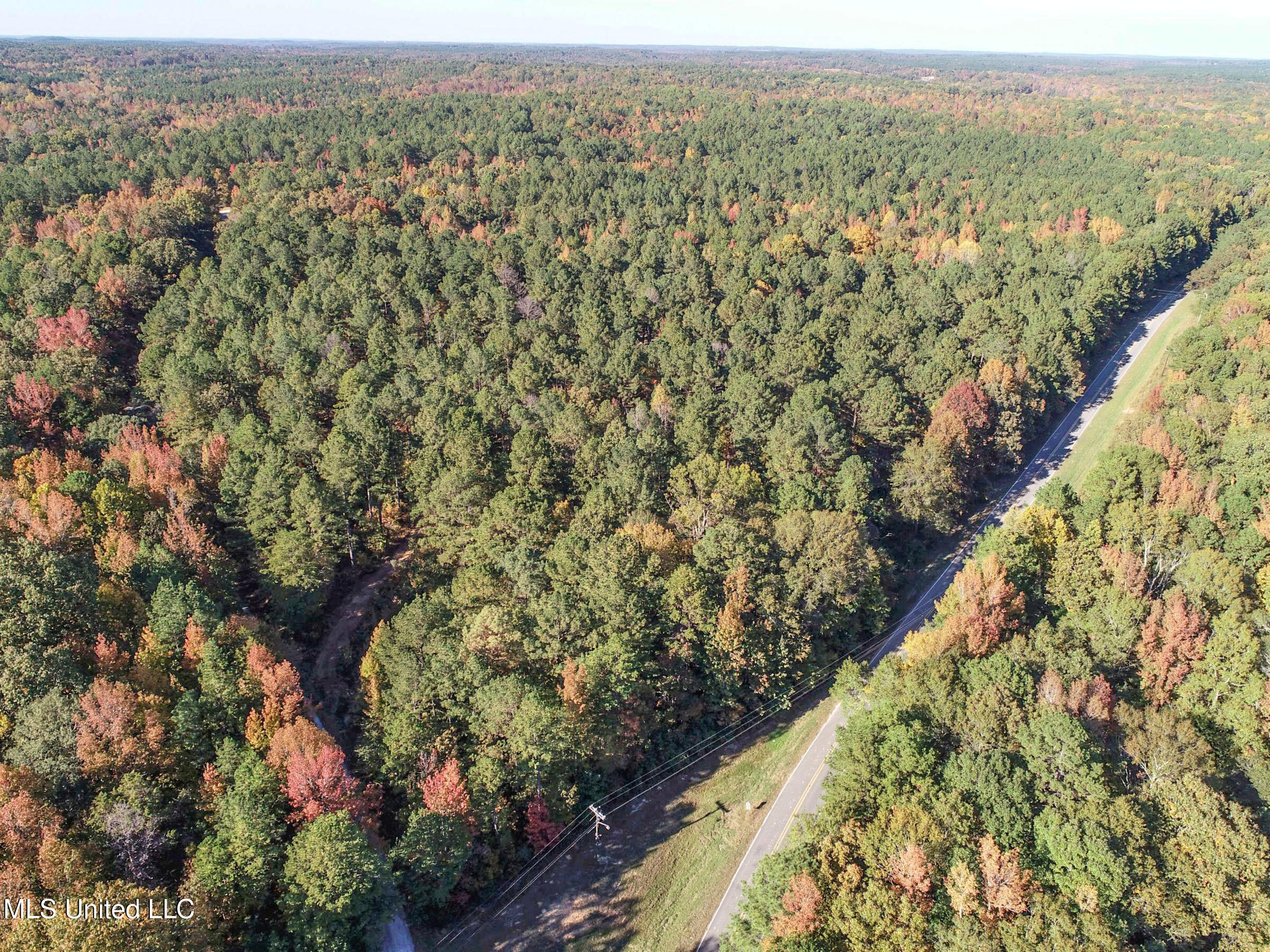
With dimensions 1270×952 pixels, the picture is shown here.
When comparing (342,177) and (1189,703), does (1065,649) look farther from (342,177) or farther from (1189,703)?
(342,177)

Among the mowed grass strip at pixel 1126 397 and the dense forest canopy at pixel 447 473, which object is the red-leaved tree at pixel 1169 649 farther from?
the mowed grass strip at pixel 1126 397

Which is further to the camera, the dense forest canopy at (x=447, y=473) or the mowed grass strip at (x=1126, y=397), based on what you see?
the mowed grass strip at (x=1126, y=397)

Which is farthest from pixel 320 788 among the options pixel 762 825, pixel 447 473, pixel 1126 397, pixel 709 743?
pixel 1126 397

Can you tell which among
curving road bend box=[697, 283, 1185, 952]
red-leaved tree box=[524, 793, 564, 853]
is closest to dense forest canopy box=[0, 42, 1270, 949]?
red-leaved tree box=[524, 793, 564, 853]

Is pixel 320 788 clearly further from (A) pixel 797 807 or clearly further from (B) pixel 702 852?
(A) pixel 797 807

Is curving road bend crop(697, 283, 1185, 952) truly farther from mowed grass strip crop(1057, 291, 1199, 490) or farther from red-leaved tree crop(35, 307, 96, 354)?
red-leaved tree crop(35, 307, 96, 354)

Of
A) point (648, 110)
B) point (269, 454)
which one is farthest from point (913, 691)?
point (648, 110)

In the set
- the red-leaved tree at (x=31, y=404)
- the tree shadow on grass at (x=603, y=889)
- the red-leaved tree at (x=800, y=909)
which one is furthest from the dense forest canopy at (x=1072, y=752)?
the red-leaved tree at (x=31, y=404)

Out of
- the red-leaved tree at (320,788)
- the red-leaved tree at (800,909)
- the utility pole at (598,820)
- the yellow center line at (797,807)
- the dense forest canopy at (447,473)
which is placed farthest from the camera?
the yellow center line at (797,807)
